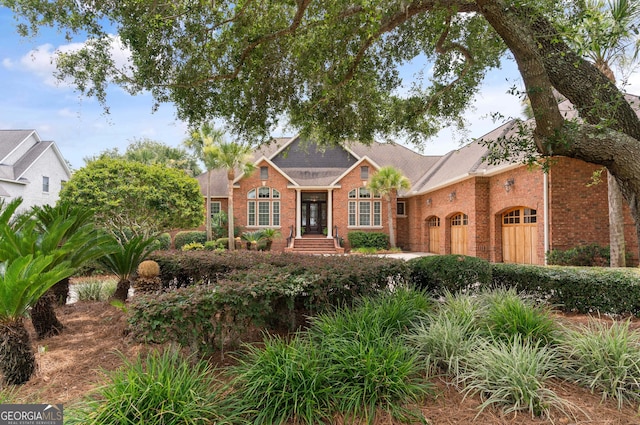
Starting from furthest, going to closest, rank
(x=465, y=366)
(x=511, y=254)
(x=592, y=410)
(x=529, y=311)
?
(x=511, y=254), (x=529, y=311), (x=465, y=366), (x=592, y=410)

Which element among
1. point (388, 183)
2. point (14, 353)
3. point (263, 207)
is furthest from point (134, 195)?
point (388, 183)

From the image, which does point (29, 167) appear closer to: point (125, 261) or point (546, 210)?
point (125, 261)

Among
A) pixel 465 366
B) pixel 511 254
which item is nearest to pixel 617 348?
pixel 465 366

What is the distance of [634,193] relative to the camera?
17.1ft

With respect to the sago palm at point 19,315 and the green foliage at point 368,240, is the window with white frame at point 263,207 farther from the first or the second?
the sago palm at point 19,315

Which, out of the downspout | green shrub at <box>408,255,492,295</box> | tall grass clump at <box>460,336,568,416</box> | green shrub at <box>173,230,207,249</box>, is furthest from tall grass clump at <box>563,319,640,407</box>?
green shrub at <box>173,230,207,249</box>

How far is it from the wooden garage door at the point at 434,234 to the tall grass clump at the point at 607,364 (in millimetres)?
18156

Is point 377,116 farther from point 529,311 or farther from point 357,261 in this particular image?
point 529,311

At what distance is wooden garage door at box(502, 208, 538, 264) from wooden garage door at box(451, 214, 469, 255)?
94.0 inches

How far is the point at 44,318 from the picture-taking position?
5309mm

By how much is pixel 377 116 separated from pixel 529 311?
17.7 feet

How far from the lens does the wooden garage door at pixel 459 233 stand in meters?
18.4

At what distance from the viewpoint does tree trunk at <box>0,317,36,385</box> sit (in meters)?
3.80

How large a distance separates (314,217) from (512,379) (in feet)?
77.7
